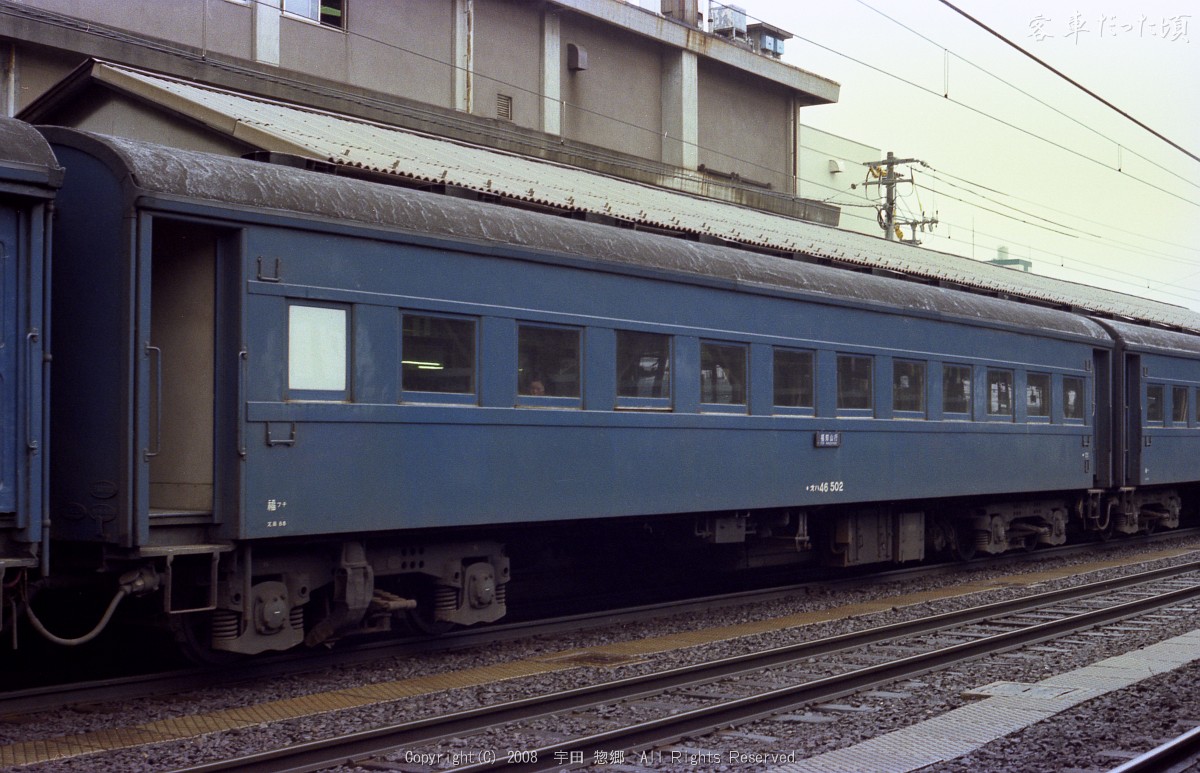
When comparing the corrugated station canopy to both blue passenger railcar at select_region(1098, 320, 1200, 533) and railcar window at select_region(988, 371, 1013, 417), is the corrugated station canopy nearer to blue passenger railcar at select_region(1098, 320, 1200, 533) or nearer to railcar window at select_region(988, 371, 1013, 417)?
blue passenger railcar at select_region(1098, 320, 1200, 533)

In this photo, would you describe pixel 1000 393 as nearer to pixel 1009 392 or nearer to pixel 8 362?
pixel 1009 392

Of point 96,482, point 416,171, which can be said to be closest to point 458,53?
point 416,171

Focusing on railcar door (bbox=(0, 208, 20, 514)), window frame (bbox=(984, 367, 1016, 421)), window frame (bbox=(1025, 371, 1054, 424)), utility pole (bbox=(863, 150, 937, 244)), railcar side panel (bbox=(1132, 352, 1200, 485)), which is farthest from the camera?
utility pole (bbox=(863, 150, 937, 244))

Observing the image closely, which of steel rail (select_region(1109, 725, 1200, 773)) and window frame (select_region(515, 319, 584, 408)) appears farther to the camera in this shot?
window frame (select_region(515, 319, 584, 408))

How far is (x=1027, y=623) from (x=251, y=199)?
7931 millimetres

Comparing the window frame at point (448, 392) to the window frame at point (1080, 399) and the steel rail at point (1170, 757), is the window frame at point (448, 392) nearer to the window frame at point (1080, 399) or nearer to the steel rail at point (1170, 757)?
the steel rail at point (1170, 757)

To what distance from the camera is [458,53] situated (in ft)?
77.0

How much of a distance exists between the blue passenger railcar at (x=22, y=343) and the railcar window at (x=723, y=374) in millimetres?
5916

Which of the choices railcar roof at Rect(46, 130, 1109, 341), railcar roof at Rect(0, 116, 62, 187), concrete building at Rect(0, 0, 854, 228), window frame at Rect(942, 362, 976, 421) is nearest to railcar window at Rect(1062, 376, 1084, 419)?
window frame at Rect(942, 362, 976, 421)

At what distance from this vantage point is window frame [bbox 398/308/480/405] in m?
8.97

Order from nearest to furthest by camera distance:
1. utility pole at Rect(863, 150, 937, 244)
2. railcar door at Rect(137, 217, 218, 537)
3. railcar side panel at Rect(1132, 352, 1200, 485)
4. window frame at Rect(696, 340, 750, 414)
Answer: railcar door at Rect(137, 217, 218, 537), window frame at Rect(696, 340, 750, 414), railcar side panel at Rect(1132, 352, 1200, 485), utility pole at Rect(863, 150, 937, 244)

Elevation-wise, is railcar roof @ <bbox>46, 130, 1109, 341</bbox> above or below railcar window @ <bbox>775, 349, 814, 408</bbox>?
above

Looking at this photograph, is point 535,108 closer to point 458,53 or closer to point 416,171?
point 458,53

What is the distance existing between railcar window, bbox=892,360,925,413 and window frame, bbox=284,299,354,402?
734 cm
